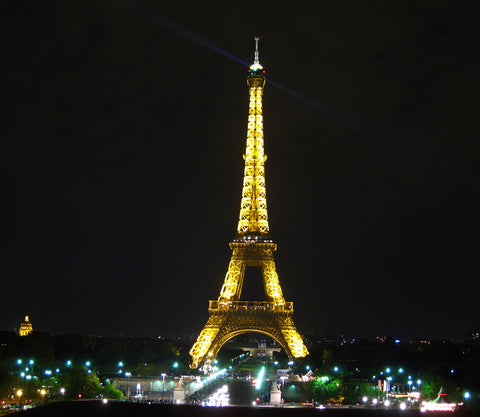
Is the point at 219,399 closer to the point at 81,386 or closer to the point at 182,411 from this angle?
the point at 81,386

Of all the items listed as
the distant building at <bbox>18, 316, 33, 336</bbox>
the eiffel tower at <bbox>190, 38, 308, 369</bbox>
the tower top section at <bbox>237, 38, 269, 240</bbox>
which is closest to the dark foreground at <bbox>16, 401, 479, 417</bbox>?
the eiffel tower at <bbox>190, 38, 308, 369</bbox>

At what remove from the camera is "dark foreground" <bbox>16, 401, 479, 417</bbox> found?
133 ft

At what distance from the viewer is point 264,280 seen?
76562 millimetres

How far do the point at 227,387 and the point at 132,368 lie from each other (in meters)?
16.0

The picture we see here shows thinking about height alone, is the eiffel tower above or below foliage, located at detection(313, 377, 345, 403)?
above

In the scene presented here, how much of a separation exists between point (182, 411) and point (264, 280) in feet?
114

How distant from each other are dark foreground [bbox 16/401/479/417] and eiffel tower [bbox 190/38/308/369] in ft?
90.5

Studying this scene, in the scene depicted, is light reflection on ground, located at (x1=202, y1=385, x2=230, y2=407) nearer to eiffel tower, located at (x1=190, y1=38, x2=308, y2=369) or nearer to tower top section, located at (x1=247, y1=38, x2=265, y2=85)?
eiffel tower, located at (x1=190, y1=38, x2=308, y2=369)

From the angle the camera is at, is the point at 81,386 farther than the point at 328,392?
No

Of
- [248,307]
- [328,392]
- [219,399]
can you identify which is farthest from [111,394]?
[248,307]

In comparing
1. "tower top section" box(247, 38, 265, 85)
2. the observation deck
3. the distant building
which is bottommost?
the observation deck

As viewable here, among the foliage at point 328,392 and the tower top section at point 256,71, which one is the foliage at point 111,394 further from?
the tower top section at point 256,71

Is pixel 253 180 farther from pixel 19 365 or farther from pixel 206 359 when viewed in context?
→ pixel 19 365

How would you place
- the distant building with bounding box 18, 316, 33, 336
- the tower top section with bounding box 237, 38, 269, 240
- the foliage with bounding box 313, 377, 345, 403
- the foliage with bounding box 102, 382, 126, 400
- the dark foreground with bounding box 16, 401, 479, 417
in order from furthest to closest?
1. the distant building with bounding box 18, 316, 33, 336
2. the tower top section with bounding box 237, 38, 269, 240
3. the foliage with bounding box 313, 377, 345, 403
4. the foliage with bounding box 102, 382, 126, 400
5. the dark foreground with bounding box 16, 401, 479, 417
